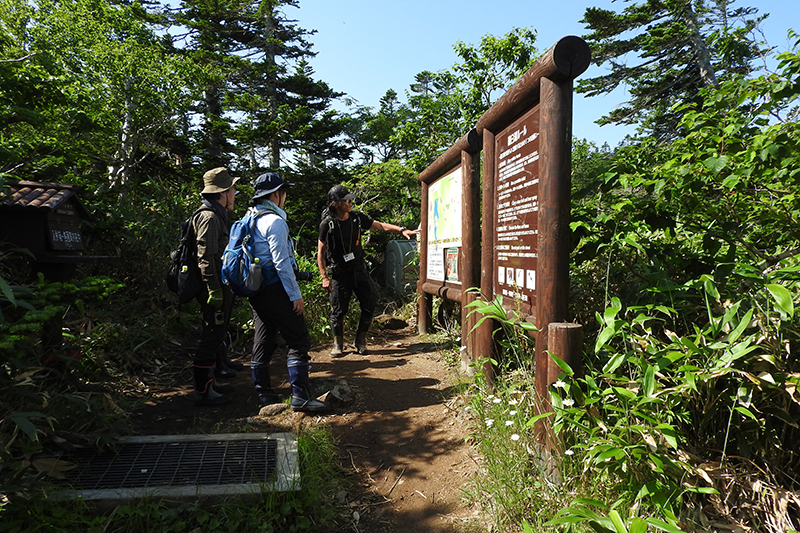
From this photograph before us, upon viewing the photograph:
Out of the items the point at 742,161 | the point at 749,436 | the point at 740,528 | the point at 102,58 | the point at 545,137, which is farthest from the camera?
the point at 102,58

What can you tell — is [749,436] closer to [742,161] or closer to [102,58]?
[742,161]

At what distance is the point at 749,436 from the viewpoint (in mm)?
1982

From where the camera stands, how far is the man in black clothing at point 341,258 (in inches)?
211

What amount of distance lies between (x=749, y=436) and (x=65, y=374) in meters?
3.99

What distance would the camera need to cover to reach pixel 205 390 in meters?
3.95

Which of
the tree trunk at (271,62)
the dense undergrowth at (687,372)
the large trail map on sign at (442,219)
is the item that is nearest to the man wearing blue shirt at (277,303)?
the dense undergrowth at (687,372)

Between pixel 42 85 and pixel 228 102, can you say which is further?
pixel 228 102

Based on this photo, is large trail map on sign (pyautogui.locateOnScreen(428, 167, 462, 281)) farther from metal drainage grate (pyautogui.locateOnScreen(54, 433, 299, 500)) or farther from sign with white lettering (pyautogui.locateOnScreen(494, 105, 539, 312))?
metal drainage grate (pyautogui.locateOnScreen(54, 433, 299, 500))

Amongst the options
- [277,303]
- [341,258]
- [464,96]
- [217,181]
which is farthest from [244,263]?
[464,96]

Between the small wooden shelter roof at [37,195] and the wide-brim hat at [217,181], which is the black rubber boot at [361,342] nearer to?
the wide-brim hat at [217,181]

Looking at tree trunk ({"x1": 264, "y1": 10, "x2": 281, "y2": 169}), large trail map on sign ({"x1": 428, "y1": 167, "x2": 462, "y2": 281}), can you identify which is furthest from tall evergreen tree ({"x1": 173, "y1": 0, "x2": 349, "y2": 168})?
large trail map on sign ({"x1": 428, "y1": 167, "x2": 462, "y2": 281})

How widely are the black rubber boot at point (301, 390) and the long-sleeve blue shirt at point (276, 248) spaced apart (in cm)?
57

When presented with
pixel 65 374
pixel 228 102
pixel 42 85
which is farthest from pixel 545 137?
pixel 228 102

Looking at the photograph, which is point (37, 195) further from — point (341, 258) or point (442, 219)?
point (442, 219)
